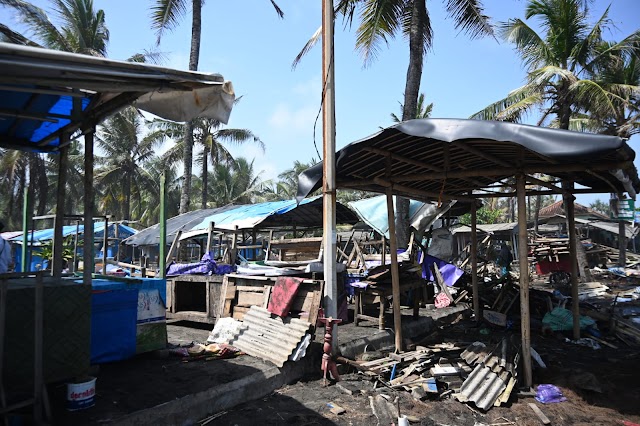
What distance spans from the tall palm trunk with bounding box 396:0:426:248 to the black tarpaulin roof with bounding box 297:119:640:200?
3.02 metres

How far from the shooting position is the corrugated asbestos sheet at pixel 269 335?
569cm

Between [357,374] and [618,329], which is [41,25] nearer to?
[357,374]

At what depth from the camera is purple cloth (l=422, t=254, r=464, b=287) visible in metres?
11.1

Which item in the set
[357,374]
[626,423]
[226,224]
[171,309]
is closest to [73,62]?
[357,374]

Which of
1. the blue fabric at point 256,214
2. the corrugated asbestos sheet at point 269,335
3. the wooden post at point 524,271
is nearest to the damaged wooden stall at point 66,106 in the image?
the corrugated asbestos sheet at point 269,335

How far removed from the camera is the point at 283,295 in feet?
21.2

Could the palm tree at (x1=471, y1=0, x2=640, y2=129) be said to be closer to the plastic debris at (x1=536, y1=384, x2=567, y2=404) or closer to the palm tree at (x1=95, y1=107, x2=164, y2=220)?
the plastic debris at (x1=536, y1=384, x2=567, y2=404)

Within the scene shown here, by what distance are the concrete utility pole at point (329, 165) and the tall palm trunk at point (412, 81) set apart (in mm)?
5616

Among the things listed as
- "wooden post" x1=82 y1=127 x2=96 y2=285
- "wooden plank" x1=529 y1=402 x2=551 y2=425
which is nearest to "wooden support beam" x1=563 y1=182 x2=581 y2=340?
"wooden plank" x1=529 y1=402 x2=551 y2=425

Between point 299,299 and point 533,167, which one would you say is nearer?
point 533,167

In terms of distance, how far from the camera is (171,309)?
8.76 metres

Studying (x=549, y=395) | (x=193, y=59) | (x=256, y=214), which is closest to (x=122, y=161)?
(x=193, y=59)

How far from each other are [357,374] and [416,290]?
9.75 feet

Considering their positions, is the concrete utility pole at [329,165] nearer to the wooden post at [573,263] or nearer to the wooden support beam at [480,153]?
the wooden support beam at [480,153]
